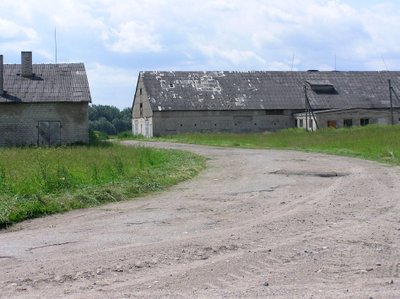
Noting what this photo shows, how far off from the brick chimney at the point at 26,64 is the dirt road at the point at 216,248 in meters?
27.7

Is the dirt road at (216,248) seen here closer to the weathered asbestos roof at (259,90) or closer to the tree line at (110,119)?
the weathered asbestos roof at (259,90)

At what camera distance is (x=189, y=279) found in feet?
23.1

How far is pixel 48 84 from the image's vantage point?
129ft

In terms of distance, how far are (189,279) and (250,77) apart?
5879 cm

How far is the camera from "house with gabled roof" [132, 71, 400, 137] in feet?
197

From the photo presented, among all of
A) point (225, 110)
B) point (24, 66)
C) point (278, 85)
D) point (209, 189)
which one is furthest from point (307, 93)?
point (209, 189)

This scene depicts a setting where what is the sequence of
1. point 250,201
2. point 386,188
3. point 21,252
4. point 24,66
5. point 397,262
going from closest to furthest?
1. point 397,262
2. point 21,252
3. point 250,201
4. point 386,188
5. point 24,66

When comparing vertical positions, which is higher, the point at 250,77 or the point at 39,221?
the point at 250,77

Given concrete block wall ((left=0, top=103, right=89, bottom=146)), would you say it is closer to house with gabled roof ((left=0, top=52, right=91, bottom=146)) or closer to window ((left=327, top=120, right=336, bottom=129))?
house with gabled roof ((left=0, top=52, right=91, bottom=146))

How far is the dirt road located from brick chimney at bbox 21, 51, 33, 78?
90.9 feet

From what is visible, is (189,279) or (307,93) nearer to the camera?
(189,279)

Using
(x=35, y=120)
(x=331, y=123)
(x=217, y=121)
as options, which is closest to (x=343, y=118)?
(x=331, y=123)

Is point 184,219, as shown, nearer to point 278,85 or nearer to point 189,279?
point 189,279

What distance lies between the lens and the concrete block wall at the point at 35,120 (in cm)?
3747
